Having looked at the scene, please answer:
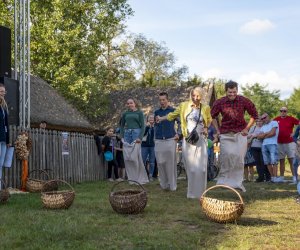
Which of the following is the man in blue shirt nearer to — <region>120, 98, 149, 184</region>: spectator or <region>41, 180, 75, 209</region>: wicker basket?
<region>120, 98, 149, 184</region>: spectator

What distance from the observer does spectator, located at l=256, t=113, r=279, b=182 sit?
39.2 ft

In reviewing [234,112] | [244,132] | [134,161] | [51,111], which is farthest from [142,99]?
[244,132]

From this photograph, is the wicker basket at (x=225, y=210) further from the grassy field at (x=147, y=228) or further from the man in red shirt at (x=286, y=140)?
the man in red shirt at (x=286, y=140)

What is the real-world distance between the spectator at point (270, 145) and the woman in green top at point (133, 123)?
10.9 ft

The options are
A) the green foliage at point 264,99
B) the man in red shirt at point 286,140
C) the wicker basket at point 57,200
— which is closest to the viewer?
the wicker basket at point 57,200

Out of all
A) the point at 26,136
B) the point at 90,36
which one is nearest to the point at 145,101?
the point at 90,36

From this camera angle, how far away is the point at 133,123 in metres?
10.9

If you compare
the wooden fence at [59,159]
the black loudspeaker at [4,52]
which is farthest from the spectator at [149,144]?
the black loudspeaker at [4,52]

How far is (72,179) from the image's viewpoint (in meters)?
13.2

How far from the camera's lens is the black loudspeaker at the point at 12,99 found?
1062 centimetres

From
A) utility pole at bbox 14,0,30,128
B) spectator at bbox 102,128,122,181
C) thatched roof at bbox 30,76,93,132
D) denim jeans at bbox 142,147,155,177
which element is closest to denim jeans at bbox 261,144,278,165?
denim jeans at bbox 142,147,155,177

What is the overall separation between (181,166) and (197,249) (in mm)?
11046

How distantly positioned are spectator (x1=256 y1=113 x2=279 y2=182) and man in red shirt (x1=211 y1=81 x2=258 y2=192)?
12.3 ft

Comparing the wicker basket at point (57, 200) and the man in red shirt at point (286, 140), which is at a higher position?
the man in red shirt at point (286, 140)
